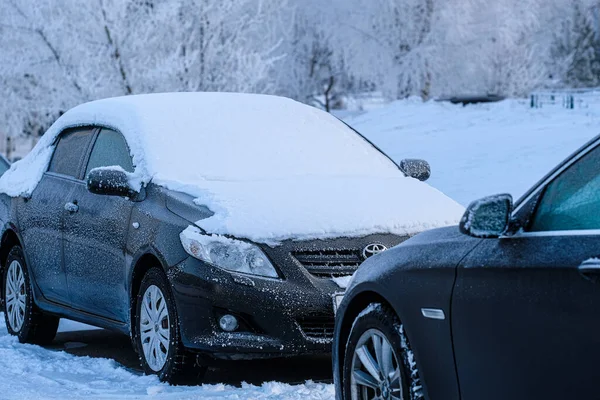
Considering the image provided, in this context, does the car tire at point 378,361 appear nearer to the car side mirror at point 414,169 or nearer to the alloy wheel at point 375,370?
the alloy wheel at point 375,370

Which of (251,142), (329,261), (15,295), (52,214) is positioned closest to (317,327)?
(329,261)

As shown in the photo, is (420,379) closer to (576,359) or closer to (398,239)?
(576,359)

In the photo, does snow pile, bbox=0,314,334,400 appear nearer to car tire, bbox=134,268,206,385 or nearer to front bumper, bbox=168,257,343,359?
car tire, bbox=134,268,206,385

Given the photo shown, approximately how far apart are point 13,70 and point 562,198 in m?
29.6

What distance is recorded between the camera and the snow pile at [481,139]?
23312mm

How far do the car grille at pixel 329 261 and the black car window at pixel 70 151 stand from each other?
8.10 feet

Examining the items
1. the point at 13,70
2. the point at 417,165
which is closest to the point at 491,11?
the point at 13,70

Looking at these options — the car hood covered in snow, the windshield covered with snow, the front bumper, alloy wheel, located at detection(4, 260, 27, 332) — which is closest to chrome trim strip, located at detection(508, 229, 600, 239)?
the front bumper

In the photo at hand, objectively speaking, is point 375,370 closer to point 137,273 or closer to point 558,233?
point 558,233

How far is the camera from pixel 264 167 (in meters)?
7.94

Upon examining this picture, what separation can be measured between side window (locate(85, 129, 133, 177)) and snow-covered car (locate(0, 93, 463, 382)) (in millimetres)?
15

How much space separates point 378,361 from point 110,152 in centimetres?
394

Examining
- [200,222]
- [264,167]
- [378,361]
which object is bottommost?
[378,361]

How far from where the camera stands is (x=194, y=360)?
7016 mm
